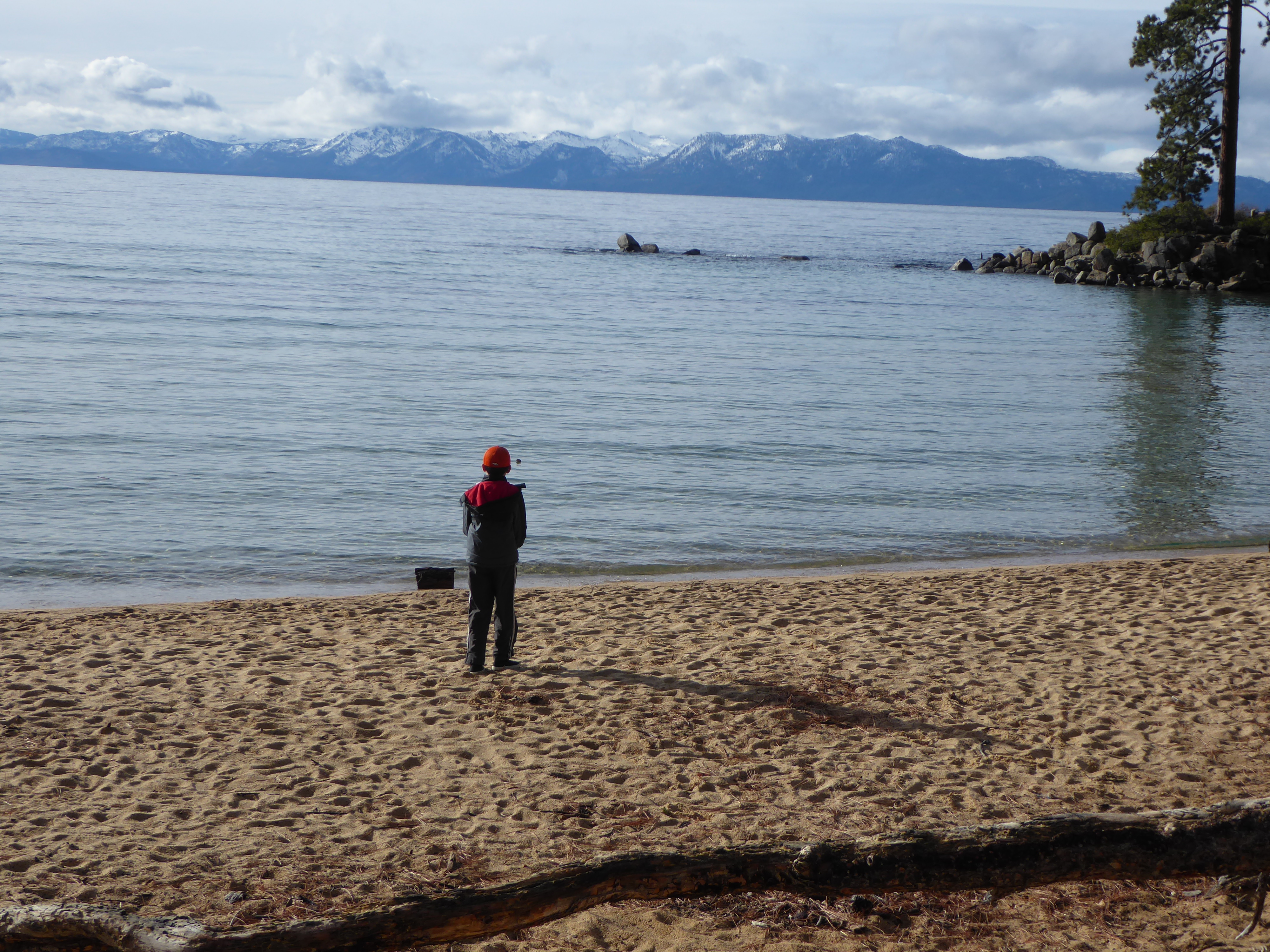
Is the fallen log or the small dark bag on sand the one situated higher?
the fallen log

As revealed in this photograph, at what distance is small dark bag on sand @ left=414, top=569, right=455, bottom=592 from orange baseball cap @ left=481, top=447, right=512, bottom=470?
4.18 m

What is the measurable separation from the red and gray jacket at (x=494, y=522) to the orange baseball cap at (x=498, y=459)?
0.53 feet

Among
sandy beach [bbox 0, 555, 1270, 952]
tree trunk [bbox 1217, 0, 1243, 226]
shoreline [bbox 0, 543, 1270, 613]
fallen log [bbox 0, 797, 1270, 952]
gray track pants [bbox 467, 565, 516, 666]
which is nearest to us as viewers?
fallen log [bbox 0, 797, 1270, 952]

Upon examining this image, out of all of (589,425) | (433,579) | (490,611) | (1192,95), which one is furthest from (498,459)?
(1192,95)

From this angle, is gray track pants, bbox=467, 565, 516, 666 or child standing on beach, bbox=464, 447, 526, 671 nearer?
child standing on beach, bbox=464, 447, 526, 671

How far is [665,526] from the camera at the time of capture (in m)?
15.2

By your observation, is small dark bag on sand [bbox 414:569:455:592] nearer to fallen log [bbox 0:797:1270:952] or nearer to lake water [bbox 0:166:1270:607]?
lake water [bbox 0:166:1270:607]

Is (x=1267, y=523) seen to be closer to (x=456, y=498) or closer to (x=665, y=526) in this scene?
(x=665, y=526)

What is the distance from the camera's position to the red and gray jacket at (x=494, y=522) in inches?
321

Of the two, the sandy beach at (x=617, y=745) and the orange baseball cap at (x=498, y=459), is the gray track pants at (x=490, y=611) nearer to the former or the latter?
the sandy beach at (x=617, y=745)

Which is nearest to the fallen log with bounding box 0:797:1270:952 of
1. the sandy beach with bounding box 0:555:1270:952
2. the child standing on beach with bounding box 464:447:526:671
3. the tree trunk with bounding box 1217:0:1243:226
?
the sandy beach with bounding box 0:555:1270:952

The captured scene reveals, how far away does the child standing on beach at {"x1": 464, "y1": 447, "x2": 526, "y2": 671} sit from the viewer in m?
8.15

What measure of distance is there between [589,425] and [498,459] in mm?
13897

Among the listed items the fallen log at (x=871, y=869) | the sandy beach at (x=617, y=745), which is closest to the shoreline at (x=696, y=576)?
the sandy beach at (x=617, y=745)
